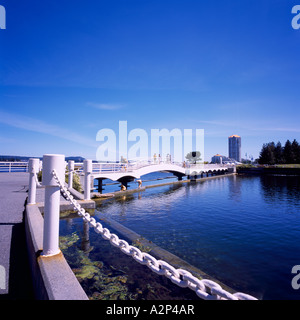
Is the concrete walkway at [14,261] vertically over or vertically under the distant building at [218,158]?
under

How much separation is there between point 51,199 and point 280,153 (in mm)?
110875

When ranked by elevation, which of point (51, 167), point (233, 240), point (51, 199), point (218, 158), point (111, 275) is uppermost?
point (218, 158)

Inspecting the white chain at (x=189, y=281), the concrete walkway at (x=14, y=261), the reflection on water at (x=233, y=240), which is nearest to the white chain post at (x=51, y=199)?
the concrete walkway at (x=14, y=261)

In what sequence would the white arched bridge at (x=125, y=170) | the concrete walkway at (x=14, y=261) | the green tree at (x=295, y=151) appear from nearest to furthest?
1. the concrete walkway at (x=14, y=261)
2. the white arched bridge at (x=125, y=170)
3. the green tree at (x=295, y=151)

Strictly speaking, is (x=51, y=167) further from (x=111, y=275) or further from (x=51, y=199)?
(x=111, y=275)

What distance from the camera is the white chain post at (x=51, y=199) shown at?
268cm

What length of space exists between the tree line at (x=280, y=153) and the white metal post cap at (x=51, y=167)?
104999 mm

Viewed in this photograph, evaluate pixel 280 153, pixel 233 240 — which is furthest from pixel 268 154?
pixel 233 240

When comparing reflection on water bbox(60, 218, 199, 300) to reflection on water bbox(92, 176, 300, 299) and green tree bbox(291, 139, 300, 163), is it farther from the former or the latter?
green tree bbox(291, 139, 300, 163)

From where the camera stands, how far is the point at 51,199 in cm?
269

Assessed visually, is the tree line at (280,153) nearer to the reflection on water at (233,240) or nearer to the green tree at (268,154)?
the green tree at (268,154)

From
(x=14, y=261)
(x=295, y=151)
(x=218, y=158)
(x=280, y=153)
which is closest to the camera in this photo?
(x=14, y=261)

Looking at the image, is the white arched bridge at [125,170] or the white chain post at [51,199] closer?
the white chain post at [51,199]

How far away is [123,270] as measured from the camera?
395cm
